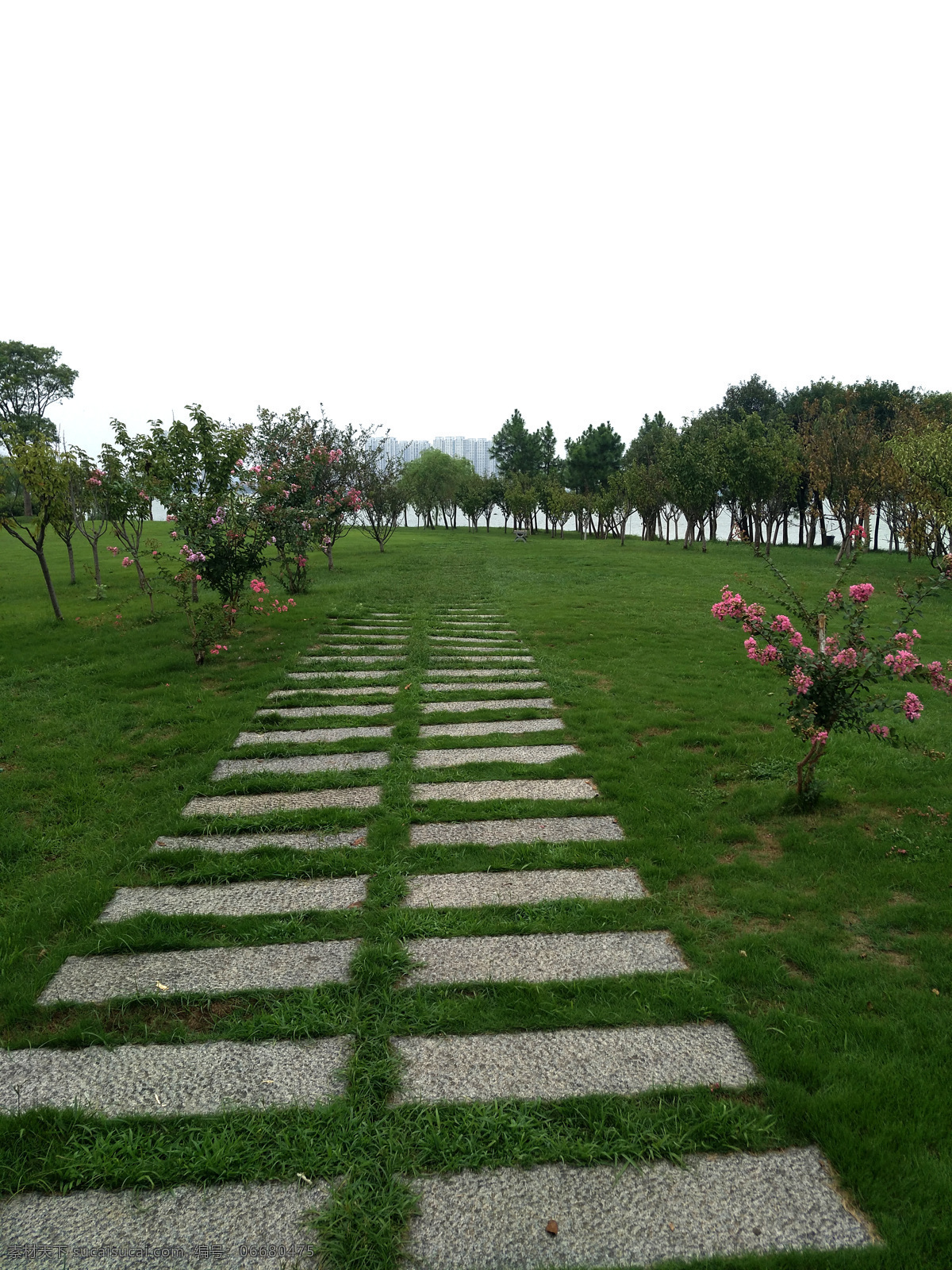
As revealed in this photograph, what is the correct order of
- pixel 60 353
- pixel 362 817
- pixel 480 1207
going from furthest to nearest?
pixel 60 353, pixel 362 817, pixel 480 1207

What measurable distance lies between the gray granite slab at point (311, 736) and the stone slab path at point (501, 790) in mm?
1382

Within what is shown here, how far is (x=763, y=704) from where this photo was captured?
26.9 feet

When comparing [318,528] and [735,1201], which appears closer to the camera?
[735,1201]

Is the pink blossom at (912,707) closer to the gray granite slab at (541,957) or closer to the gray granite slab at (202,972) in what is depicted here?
the gray granite slab at (541,957)

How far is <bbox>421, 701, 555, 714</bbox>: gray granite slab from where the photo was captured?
8.00 metres

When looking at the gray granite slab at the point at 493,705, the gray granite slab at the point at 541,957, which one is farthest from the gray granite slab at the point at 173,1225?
the gray granite slab at the point at 493,705

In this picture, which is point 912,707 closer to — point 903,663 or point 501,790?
point 903,663

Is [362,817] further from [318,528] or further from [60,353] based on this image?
[60,353]

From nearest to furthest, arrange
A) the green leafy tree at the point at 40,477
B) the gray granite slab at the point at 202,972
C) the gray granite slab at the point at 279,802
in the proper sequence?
the gray granite slab at the point at 202,972 → the gray granite slab at the point at 279,802 → the green leafy tree at the point at 40,477

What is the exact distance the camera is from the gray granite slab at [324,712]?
25.3ft

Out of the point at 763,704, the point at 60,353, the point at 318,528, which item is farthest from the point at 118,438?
the point at 60,353

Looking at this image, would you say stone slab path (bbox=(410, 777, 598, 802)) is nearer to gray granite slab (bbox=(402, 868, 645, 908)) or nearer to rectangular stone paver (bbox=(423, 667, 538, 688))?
gray granite slab (bbox=(402, 868, 645, 908))

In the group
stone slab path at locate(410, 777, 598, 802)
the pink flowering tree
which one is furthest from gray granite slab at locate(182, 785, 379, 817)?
the pink flowering tree

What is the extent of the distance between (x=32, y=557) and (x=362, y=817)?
92.8ft
